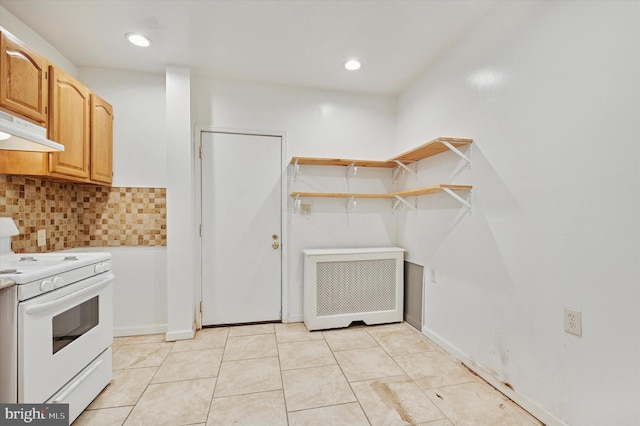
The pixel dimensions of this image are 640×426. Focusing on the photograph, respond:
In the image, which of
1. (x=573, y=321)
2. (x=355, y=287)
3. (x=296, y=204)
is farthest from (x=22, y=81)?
(x=573, y=321)

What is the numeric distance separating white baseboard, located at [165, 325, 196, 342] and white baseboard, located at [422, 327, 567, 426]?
2.18 meters

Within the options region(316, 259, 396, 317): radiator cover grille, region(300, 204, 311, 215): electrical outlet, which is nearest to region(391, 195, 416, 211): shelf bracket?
region(316, 259, 396, 317): radiator cover grille

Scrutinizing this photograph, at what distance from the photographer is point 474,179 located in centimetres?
211

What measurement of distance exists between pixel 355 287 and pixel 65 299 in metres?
2.21

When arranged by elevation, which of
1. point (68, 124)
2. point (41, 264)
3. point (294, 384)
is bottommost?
point (294, 384)

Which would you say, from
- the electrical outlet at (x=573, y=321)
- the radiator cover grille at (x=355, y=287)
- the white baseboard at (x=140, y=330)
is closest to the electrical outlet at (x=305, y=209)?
the radiator cover grille at (x=355, y=287)

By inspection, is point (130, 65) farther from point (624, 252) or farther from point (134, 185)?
point (624, 252)

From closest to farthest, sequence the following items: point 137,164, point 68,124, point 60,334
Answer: point 60,334 < point 68,124 < point 137,164

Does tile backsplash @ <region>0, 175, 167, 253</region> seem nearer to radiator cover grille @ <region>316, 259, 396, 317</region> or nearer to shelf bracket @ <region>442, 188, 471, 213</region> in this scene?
radiator cover grille @ <region>316, 259, 396, 317</region>

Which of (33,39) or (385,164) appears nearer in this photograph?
(33,39)

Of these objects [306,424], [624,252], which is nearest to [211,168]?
[306,424]

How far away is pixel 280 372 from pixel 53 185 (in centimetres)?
234

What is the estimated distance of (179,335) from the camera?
2596mm

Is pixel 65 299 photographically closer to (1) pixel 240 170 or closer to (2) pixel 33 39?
(1) pixel 240 170
